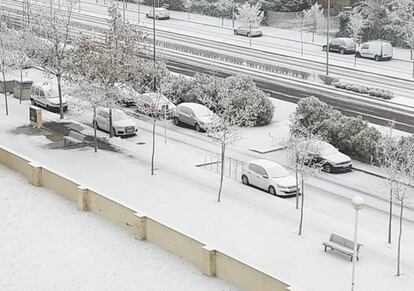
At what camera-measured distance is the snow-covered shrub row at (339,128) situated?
40.1 metres

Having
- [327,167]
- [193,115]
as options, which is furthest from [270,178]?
[193,115]

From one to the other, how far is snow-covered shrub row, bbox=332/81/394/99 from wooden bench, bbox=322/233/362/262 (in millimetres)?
27046

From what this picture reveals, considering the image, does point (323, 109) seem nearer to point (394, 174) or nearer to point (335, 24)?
point (394, 174)

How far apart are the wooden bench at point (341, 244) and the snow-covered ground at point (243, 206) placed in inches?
12.8

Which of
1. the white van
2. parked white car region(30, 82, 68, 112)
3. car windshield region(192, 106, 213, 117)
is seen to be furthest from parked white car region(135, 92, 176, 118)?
the white van

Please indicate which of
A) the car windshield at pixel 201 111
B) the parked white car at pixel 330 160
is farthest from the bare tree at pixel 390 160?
the car windshield at pixel 201 111

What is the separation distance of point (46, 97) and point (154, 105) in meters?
12.9

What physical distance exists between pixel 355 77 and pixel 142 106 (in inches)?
852

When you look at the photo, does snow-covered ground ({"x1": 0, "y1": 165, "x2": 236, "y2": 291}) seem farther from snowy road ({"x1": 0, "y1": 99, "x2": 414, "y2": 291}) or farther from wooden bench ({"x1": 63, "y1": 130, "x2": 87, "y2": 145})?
wooden bench ({"x1": 63, "y1": 130, "x2": 87, "y2": 145})

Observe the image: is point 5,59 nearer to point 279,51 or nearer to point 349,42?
point 279,51

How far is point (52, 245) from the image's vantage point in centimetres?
2566

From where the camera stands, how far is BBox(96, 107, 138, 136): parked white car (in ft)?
144

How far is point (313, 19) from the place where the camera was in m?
75.1

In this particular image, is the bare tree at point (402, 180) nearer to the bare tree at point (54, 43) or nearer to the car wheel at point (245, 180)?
the car wheel at point (245, 180)
